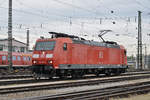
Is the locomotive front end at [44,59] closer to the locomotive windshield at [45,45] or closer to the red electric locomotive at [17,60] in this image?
the locomotive windshield at [45,45]

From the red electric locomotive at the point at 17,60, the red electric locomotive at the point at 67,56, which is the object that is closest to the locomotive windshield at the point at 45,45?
the red electric locomotive at the point at 67,56

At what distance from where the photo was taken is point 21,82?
19750 mm

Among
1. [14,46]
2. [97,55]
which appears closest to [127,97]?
[97,55]

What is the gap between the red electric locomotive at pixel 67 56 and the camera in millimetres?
22328

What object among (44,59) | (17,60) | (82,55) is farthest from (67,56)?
(17,60)

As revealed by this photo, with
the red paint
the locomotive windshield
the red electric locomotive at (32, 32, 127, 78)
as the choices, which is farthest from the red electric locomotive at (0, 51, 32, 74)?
the locomotive windshield

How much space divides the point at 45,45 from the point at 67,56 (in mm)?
2085

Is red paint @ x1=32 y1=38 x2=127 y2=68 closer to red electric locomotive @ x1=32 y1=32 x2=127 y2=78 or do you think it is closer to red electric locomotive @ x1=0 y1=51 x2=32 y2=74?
red electric locomotive @ x1=32 y1=32 x2=127 y2=78

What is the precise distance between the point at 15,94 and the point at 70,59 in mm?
10132

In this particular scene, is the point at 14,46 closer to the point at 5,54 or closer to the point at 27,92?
the point at 5,54

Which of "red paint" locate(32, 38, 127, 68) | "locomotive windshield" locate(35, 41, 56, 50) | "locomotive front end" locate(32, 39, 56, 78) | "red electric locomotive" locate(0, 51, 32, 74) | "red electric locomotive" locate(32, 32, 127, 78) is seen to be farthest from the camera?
"red electric locomotive" locate(0, 51, 32, 74)

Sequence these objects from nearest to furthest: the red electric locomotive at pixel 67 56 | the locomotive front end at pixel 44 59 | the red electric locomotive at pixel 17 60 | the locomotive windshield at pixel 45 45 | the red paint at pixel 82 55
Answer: the locomotive front end at pixel 44 59 < the red electric locomotive at pixel 67 56 < the red paint at pixel 82 55 < the locomotive windshield at pixel 45 45 < the red electric locomotive at pixel 17 60

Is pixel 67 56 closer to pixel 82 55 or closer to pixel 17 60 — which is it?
pixel 82 55

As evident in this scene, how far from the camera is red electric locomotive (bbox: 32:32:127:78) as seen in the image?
73.3ft
